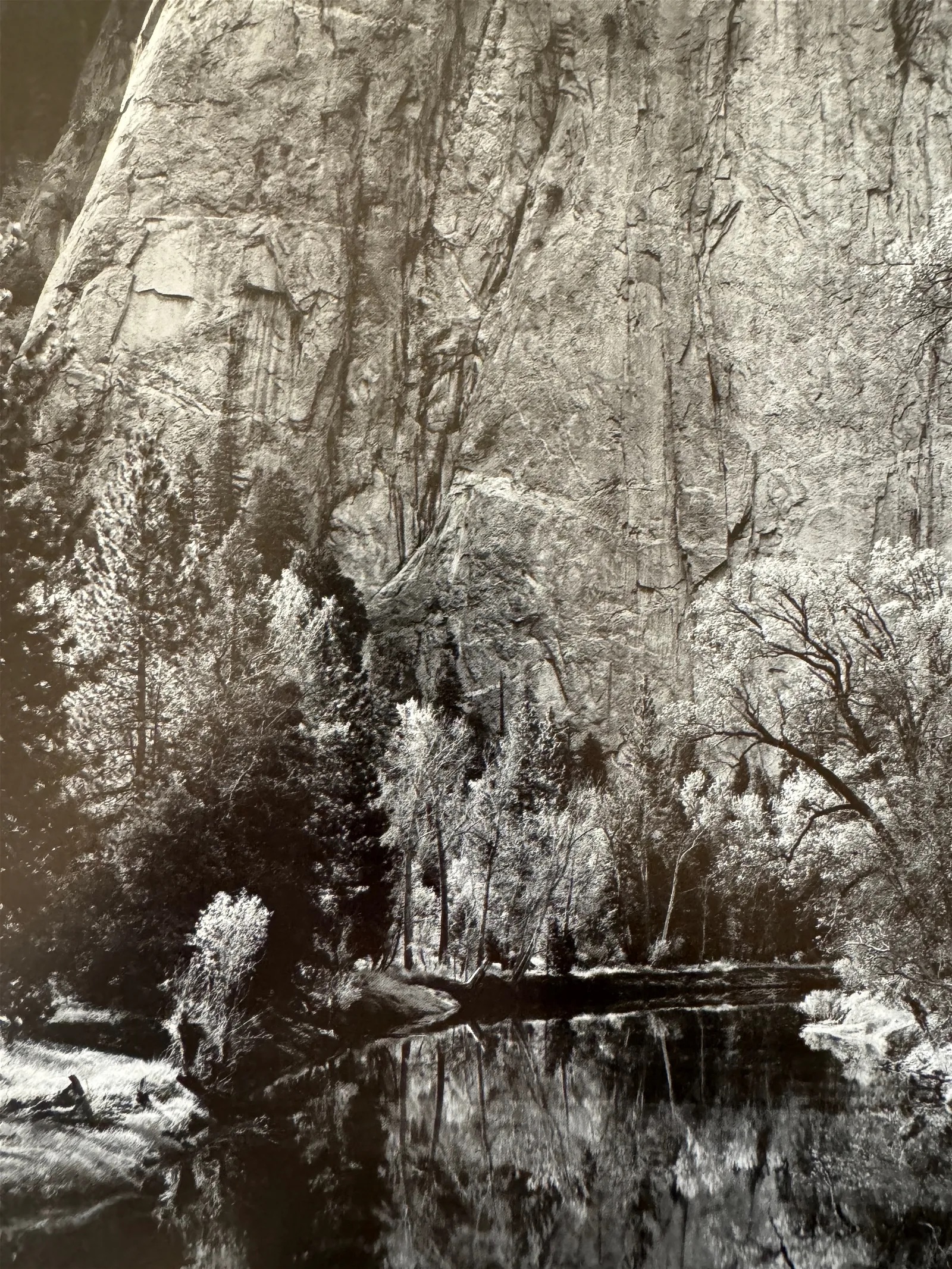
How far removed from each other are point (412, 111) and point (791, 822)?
4.13m

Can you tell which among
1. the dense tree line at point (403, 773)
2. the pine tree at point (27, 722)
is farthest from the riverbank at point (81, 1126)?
the dense tree line at point (403, 773)

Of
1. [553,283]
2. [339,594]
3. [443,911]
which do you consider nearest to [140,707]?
[339,594]

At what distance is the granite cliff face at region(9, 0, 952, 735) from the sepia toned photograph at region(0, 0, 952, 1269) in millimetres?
24

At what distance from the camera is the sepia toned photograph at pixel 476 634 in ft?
15.0

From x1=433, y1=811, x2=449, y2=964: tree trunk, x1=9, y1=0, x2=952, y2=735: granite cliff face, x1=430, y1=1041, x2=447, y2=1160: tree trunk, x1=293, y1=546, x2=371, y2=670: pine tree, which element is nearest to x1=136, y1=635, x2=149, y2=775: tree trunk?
x1=293, y1=546, x2=371, y2=670: pine tree

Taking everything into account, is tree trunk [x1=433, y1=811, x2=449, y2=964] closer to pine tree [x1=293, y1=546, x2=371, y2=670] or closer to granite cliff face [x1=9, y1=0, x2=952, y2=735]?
granite cliff face [x1=9, y1=0, x2=952, y2=735]

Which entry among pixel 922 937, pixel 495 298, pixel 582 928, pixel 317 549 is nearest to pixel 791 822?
pixel 922 937

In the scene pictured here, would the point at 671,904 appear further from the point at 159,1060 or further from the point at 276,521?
the point at 276,521

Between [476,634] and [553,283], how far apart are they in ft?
6.29

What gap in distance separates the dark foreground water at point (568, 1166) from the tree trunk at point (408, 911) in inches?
15.0

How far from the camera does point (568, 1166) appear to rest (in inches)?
182

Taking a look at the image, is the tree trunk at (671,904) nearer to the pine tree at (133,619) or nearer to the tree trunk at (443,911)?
the tree trunk at (443,911)

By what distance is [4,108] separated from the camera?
5.02 meters

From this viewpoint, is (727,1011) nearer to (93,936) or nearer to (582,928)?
(582,928)
